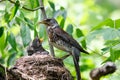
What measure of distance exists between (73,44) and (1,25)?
0.78 meters

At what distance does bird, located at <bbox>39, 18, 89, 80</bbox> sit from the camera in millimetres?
5121

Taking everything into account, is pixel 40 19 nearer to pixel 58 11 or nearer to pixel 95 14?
pixel 58 11

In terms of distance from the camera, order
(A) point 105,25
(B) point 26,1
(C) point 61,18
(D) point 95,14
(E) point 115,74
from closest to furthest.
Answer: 1. (E) point 115,74
2. (A) point 105,25
3. (B) point 26,1
4. (C) point 61,18
5. (D) point 95,14

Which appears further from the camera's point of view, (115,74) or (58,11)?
(58,11)

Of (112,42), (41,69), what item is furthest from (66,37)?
(112,42)

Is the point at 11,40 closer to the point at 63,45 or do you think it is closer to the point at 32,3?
the point at 32,3

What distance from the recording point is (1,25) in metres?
5.41

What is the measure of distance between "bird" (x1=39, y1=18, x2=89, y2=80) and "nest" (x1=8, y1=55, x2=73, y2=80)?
13 centimetres

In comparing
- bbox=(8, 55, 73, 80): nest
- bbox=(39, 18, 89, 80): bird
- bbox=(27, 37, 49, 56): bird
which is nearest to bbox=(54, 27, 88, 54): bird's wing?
bbox=(39, 18, 89, 80): bird

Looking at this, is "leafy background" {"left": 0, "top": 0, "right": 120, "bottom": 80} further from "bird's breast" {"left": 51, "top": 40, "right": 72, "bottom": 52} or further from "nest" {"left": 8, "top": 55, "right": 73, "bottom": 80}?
"nest" {"left": 8, "top": 55, "right": 73, "bottom": 80}

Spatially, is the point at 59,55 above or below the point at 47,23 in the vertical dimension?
below

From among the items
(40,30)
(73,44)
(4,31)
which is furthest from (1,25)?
(73,44)

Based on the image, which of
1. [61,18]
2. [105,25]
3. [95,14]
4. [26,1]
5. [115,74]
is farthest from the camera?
[95,14]

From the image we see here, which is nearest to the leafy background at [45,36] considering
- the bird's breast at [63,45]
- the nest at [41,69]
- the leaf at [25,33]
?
the leaf at [25,33]
